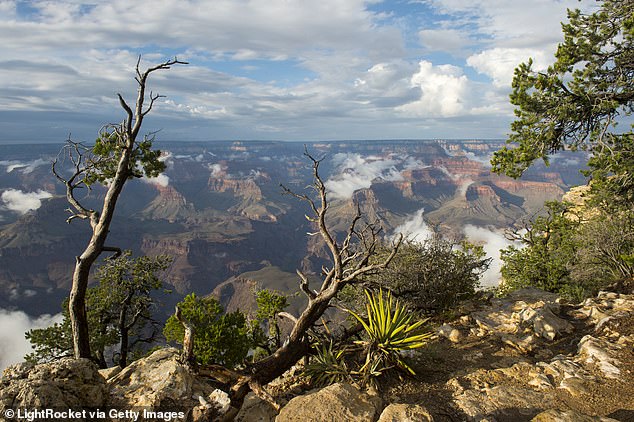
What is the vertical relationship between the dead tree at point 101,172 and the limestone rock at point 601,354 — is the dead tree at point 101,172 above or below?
above

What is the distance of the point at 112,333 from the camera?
16.1m

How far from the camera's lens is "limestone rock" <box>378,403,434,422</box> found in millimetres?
4871

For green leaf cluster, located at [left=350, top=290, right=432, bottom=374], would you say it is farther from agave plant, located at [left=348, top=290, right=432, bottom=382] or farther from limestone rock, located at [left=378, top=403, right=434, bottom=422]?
limestone rock, located at [left=378, top=403, right=434, bottom=422]

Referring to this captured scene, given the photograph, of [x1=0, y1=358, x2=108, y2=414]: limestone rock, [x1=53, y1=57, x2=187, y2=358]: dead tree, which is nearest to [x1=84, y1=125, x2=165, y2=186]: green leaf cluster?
[x1=53, y1=57, x2=187, y2=358]: dead tree

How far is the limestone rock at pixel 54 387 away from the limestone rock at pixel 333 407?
288cm

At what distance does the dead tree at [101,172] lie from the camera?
9.54 metres

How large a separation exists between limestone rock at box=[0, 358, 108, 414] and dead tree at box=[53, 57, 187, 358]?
404 centimetres

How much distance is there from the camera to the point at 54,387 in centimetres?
505

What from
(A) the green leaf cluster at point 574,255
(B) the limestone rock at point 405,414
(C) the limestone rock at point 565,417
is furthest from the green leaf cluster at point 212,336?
(A) the green leaf cluster at point 574,255

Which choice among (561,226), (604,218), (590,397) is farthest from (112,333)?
(561,226)

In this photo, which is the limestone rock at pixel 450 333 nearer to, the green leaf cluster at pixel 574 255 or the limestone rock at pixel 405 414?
A: the limestone rock at pixel 405 414

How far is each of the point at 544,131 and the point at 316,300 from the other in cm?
813

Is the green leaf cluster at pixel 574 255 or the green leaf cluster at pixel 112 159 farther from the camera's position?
the green leaf cluster at pixel 574 255

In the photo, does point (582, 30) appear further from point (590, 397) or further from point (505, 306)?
point (590, 397)
